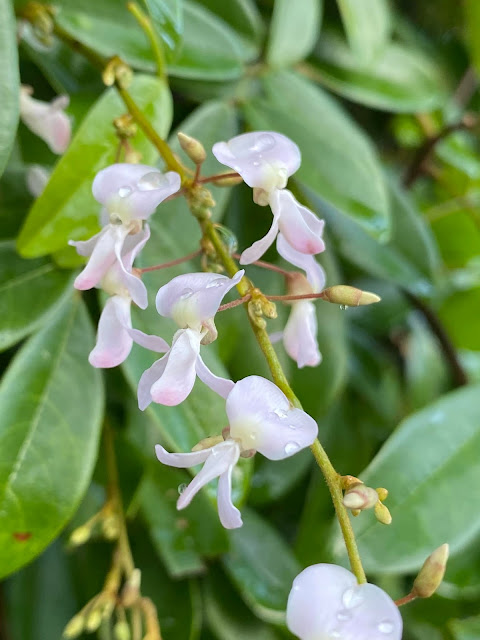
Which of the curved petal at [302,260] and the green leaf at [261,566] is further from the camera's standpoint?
the green leaf at [261,566]

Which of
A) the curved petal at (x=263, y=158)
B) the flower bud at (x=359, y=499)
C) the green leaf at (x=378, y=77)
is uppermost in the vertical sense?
the curved petal at (x=263, y=158)

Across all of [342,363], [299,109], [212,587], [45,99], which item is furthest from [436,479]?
[45,99]

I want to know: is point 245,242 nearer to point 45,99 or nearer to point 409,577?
point 45,99

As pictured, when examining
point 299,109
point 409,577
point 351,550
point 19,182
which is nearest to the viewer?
point 351,550

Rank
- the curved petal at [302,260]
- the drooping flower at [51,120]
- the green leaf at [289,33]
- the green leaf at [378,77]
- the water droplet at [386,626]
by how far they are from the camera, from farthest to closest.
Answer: the green leaf at [378,77] → the green leaf at [289,33] → the drooping flower at [51,120] → the curved petal at [302,260] → the water droplet at [386,626]

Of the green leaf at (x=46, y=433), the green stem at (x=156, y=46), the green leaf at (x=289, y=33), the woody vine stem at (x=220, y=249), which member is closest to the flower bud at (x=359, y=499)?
the woody vine stem at (x=220, y=249)

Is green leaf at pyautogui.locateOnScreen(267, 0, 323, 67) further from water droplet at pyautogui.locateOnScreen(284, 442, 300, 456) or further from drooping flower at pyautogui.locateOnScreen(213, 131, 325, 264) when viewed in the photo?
water droplet at pyautogui.locateOnScreen(284, 442, 300, 456)

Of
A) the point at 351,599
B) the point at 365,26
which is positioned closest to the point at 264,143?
the point at 351,599

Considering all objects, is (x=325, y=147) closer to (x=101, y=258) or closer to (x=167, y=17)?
(x=167, y=17)

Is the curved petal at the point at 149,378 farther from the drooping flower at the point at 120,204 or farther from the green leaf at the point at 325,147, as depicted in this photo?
the green leaf at the point at 325,147
